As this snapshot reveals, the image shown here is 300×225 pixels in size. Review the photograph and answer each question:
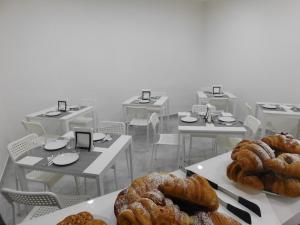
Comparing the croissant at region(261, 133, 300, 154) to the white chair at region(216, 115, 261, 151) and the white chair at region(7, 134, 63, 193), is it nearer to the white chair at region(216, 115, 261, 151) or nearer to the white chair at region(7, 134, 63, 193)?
the white chair at region(216, 115, 261, 151)

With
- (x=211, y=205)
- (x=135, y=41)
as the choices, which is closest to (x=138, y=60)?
(x=135, y=41)

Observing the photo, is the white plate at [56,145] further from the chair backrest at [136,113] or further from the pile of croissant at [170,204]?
the chair backrest at [136,113]

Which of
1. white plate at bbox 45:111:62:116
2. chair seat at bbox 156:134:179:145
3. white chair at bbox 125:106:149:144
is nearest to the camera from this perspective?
chair seat at bbox 156:134:179:145

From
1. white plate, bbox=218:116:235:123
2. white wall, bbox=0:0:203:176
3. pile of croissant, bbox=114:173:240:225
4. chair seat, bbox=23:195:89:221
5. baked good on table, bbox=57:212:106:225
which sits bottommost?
chair seat, bbox=23:195:89:221

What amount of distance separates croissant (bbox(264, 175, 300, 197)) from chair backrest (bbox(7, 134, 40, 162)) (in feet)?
5.80

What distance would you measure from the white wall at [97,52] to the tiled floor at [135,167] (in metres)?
0.89

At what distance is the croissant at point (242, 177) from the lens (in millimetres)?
892

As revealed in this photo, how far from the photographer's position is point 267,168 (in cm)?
88

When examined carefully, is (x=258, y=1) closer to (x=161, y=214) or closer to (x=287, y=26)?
(x=287, y=26)

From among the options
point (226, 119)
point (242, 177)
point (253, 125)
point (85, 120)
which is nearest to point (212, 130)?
point (226, 119)

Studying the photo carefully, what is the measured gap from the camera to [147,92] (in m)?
3.70

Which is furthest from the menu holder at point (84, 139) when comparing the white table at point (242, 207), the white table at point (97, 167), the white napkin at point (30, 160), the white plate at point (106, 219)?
the white plate at point (106, 219)

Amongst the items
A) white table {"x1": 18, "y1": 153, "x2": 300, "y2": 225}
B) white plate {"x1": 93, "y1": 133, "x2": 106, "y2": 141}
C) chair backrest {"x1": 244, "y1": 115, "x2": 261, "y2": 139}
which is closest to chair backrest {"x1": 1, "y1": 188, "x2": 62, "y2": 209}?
white table {"x1": 18, "y1": 153, "x2": 300, "y2": 225}

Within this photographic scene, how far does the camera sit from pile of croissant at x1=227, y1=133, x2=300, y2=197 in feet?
2.77
